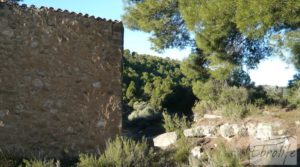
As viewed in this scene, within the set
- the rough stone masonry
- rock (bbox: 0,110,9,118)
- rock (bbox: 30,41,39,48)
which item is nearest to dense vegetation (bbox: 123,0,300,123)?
the rough stone masonry

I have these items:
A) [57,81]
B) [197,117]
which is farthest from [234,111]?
[57,81]

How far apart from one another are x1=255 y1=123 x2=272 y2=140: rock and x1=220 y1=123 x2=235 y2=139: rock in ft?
2.58

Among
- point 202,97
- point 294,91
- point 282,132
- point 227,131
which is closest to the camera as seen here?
point 282,132

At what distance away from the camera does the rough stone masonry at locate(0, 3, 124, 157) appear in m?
9.59

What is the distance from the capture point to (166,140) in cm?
1236

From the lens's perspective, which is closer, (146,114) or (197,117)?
(197,117)

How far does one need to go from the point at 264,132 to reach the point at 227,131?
1102mm

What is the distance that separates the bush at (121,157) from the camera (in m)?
9.12

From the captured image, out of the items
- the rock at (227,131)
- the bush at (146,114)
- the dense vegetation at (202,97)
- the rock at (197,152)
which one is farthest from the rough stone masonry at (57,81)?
the bush at (146,114)

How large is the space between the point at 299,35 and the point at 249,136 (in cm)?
352

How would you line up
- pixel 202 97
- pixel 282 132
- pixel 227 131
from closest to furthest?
pixel 282 132
pixel 227 131
pixel 202 97

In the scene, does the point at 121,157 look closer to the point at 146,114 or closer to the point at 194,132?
the point at 194,132

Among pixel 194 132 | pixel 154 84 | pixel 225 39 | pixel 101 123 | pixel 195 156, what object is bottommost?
pixel 195 156

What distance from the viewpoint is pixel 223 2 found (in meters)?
12.2
